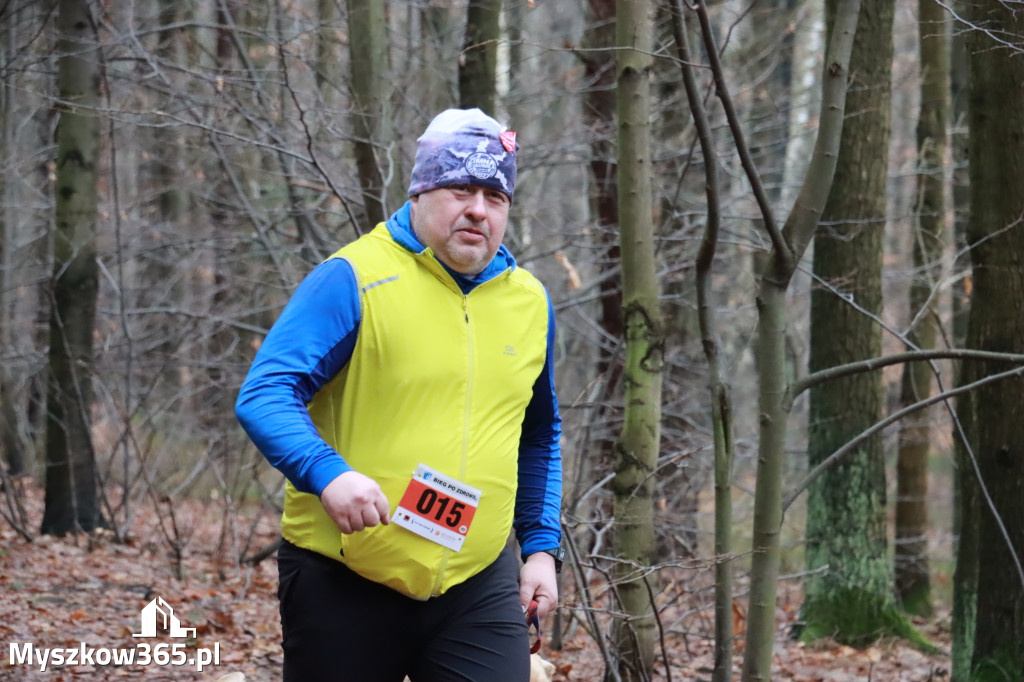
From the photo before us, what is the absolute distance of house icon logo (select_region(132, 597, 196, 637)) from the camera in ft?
19.4

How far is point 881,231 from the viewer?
25.7ft

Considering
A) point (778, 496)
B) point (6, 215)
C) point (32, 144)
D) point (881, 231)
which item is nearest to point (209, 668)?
point (778, 496)

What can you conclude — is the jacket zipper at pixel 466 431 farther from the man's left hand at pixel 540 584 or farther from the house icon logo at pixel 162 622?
the house icon logo at pixel 162 622

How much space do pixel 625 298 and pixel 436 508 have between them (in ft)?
9.70

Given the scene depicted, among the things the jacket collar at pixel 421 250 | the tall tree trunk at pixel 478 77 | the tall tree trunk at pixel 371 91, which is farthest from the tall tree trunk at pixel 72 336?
the jacket collar at pixel 421 250

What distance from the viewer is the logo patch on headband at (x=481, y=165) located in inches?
109

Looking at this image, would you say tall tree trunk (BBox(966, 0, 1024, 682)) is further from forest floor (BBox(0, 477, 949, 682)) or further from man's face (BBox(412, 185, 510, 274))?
man's face (BBox(412, 185, 510, 274))

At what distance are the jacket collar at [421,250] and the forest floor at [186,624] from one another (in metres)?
2.51

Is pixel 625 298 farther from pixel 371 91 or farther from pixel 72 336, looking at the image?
pixel 72 336

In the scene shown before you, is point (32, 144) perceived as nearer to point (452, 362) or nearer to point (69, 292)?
point (69, 292)

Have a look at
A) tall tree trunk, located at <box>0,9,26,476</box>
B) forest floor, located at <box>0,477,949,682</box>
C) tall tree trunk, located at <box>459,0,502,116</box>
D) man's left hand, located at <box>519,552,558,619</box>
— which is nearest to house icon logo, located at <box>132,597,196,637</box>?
forest floor, located at <box>0,477,949,682</box>

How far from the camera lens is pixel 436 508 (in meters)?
2.58

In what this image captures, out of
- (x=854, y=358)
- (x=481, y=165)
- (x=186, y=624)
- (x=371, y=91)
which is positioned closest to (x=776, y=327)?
(x=481, y=165)

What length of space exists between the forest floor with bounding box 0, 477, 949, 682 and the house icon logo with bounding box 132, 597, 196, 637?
0.06 metres
